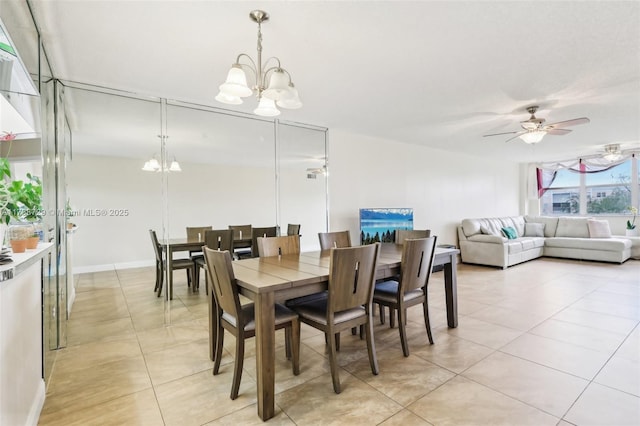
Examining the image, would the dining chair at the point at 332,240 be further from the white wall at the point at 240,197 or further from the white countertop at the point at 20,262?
the white countertop at the point at 20,262

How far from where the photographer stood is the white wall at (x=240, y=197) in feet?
10.5

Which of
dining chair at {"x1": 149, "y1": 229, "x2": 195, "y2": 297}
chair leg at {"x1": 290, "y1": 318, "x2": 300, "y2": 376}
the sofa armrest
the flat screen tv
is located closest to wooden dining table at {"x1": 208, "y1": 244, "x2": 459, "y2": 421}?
chair leg at {"x1": 290, "y1": 318, "x2": 300, "y2": 376}

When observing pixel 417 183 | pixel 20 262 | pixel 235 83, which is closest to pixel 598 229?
pixel 417 183

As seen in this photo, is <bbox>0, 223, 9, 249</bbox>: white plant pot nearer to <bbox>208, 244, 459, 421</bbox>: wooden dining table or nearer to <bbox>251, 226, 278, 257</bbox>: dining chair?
<bbox>208, 244, 459, 421</bbox>: wooden dining table

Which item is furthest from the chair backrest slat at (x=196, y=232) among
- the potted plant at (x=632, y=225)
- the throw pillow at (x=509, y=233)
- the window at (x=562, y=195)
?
the window at (x=562, y=195)

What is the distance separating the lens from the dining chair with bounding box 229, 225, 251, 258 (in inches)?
157

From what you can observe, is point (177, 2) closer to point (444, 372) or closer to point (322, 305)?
point (322, 305)

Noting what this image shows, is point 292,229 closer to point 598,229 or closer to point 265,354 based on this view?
point 265,354

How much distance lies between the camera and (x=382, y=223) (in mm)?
5250

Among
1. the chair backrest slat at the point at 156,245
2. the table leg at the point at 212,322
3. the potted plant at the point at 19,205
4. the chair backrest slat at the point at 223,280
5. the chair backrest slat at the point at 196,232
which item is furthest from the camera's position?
the chair backrest slat at the point at 196,232

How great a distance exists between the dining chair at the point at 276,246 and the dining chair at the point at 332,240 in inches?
11.9

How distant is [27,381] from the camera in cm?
169

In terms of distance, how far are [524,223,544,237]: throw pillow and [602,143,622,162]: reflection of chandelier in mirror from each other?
194 centimetres

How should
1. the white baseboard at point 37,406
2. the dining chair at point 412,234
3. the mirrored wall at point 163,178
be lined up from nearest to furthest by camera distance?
the white baseboard at point 37,406 → the mirrored wall at point 163,178 → the dining chair at point 412,234
